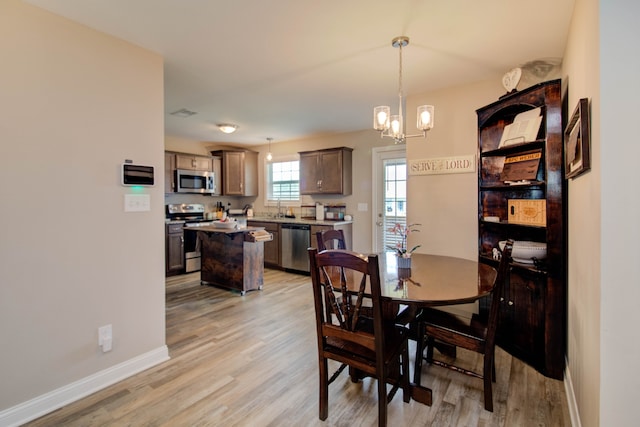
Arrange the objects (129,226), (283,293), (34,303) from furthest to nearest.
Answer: (283,293)
(129,226)
(34,303)

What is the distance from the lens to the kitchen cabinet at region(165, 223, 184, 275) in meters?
5.00

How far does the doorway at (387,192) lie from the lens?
4828 millimetres

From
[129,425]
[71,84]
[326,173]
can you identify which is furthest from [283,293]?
[71,84]

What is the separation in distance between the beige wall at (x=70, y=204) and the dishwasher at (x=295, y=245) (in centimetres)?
290

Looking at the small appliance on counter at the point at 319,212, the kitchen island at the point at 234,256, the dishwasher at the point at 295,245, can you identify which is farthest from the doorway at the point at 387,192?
the kitchen island at the point at 234,256

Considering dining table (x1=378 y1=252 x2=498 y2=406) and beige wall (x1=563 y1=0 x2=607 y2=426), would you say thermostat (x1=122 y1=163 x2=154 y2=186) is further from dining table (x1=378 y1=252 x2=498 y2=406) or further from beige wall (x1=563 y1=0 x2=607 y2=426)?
beige wall (x1=563 y1=0 x2=607 y2=426)

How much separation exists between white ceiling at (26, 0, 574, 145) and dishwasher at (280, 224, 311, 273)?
7.34 feet

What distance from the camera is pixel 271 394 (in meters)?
2.02

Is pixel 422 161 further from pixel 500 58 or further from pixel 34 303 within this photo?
pixel 34 303

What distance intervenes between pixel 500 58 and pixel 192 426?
11.3ft

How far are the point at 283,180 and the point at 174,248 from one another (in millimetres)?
2413

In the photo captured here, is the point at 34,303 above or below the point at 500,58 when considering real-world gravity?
below

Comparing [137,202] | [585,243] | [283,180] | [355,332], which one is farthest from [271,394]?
[283,180]

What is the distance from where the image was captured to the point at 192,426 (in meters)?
1.73
